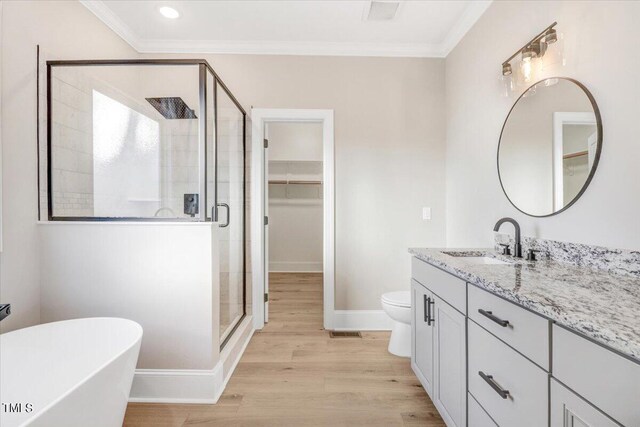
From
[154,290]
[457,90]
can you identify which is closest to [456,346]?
[154,290]

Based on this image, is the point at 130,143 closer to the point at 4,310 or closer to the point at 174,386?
the point at 4,310

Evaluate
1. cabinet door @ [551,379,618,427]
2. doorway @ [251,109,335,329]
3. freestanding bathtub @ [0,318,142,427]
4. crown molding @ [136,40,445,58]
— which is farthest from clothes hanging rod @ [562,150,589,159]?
doorway @ [251,109,335,329]

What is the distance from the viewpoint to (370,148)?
288 centimetres

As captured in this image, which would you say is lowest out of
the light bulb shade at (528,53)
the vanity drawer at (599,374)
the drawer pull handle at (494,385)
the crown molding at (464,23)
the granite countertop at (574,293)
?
the drawer pull handle at (494,385)

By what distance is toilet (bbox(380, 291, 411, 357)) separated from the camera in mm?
2246

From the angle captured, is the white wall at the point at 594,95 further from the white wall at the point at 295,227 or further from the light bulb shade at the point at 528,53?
the white wall at the point at 295,227

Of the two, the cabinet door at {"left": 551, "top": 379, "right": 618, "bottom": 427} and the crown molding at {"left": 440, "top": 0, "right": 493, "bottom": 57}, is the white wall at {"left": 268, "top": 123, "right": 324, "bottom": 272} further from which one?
the cabinet door at {"left": 551, "top": 379, "right": 618, "bottom": 427}

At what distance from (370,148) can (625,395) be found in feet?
8.03

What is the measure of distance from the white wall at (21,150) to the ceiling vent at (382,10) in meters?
2.14

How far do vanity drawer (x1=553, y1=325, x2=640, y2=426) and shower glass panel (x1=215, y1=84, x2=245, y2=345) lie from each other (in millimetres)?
1861

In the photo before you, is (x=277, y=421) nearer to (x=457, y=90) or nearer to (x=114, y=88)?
(x=114, y=88)

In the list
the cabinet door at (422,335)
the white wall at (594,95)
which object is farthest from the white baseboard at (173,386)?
the white wall at (594,95)

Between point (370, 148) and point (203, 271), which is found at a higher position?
point (370, 148)

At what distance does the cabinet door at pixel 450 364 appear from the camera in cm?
136
